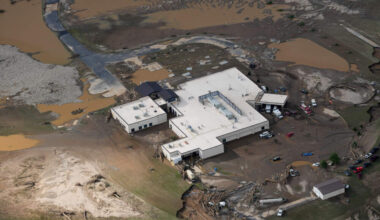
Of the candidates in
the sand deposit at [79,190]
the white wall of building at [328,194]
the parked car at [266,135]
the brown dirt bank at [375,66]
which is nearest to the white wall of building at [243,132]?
the parked car at [266,135]

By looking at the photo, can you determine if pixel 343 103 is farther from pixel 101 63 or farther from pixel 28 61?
pixel 28 61

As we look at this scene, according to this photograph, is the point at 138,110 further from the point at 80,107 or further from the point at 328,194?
the point at 328,194

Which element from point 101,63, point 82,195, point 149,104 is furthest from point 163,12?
point 82,195

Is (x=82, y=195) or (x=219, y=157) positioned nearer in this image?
(x=82, y=195)

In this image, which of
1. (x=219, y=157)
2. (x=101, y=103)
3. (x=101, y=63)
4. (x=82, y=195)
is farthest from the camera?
(x=101, y=63)

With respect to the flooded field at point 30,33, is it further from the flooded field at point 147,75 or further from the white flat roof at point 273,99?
the white flat roof at point 273,99

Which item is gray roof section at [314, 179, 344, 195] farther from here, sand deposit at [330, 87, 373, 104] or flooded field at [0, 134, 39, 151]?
flooded field at [0, 134, 39, 151]

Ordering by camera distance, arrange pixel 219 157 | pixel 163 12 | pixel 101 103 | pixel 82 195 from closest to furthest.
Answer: pixel 82 195
pixel 219 157
pixel 101 103
pixel 163 12
